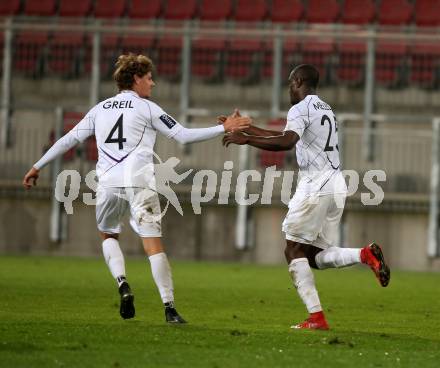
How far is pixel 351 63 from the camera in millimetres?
20297

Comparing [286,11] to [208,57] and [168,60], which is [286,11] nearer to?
[208,57]

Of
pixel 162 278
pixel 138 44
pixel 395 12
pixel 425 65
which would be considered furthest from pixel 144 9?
pixel 162 278

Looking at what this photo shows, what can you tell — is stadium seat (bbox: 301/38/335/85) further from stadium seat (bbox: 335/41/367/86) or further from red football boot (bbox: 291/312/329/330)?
red football boot (bbox: 291/312/329/330)

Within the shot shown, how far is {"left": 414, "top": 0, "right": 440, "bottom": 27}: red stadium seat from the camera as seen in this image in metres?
22.4

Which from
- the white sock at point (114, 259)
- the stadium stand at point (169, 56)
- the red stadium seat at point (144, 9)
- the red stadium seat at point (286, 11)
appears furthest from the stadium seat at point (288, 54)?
the white sock at point (114, 259)

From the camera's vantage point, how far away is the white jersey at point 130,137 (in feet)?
30.9

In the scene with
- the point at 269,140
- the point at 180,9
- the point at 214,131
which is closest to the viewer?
the point at 269,140

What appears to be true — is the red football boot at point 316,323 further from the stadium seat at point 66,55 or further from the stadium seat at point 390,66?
the stadium seat at point 66,55

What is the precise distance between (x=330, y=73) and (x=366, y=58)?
106 cm

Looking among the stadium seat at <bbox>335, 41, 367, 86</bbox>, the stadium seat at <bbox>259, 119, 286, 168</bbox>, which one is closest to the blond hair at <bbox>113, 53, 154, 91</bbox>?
the stadium seat at <bbox>259, 119, 286, 168</bbox>

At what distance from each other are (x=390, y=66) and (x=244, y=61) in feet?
8.51

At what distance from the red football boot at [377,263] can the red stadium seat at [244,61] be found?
1148cm

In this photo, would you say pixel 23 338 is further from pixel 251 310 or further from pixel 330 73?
pixel 330 73

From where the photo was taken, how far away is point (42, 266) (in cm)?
1739
